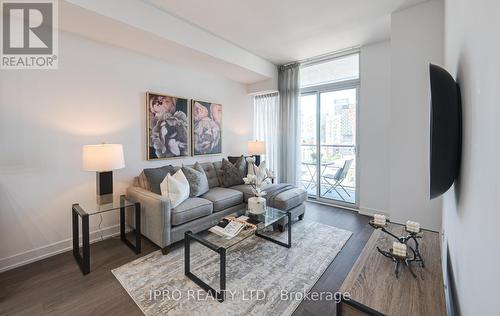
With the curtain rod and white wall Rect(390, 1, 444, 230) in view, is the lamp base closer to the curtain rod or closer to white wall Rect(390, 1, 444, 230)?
white wall Rect(390, 1, 444, 230)

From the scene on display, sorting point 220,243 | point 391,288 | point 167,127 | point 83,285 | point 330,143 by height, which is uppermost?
point 167,127

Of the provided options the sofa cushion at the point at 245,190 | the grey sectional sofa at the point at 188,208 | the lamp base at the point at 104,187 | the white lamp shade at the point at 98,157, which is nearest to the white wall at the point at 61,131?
the lamp base at the point at 104,187

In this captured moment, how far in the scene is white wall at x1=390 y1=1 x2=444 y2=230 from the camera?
2.62 metres

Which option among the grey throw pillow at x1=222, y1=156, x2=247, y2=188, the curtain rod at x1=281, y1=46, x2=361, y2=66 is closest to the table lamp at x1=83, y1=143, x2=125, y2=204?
the grey throw pillow at x1=222, y1=156, x2=247, y2=188

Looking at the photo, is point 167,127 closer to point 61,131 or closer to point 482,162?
point 61,131

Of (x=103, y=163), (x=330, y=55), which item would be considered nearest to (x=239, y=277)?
(x=103, y=163)

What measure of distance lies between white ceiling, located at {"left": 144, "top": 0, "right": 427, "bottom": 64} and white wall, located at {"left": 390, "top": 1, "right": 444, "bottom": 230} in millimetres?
Answer: 263

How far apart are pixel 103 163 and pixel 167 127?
50.0 inches

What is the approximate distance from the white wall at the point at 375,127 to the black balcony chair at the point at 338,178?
344 mm

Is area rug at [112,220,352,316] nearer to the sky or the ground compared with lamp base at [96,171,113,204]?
nearer to the ground

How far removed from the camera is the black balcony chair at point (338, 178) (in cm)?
417

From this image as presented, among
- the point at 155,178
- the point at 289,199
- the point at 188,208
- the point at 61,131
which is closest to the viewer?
the point at 61,131

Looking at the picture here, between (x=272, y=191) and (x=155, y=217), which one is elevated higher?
(x=272, y=191)

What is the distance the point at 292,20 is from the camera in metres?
2.95
